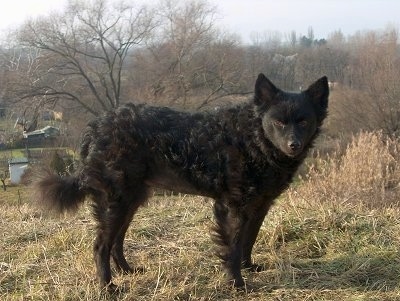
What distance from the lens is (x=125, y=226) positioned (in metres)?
3.90

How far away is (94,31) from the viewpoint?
28.7m

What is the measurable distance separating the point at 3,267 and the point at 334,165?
6582mm

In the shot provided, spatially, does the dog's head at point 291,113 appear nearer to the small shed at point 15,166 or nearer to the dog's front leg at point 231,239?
the dog's front leg at point 231,239

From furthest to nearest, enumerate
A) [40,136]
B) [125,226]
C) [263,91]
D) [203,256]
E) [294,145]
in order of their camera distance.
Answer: [40,136]
[203,256]
[125,226]
[263,91]
[294,145]

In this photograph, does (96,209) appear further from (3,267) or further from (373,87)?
(373,87)

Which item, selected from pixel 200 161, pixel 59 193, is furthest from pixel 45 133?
pixel 200 161

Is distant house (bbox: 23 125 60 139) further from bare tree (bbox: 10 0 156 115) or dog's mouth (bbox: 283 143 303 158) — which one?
dog's mouth (bbox: 283 143 303 158)

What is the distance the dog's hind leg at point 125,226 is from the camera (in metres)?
3.68

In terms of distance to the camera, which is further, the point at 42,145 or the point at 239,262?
the point at 42,145

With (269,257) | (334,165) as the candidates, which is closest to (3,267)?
(269,257)

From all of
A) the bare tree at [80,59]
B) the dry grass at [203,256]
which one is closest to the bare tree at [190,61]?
the bare tree at [80,59]

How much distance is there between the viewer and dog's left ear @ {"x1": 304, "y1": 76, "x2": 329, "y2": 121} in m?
3.80

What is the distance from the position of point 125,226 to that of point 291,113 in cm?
170

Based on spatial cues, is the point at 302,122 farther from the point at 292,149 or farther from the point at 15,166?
the point at 15,166
